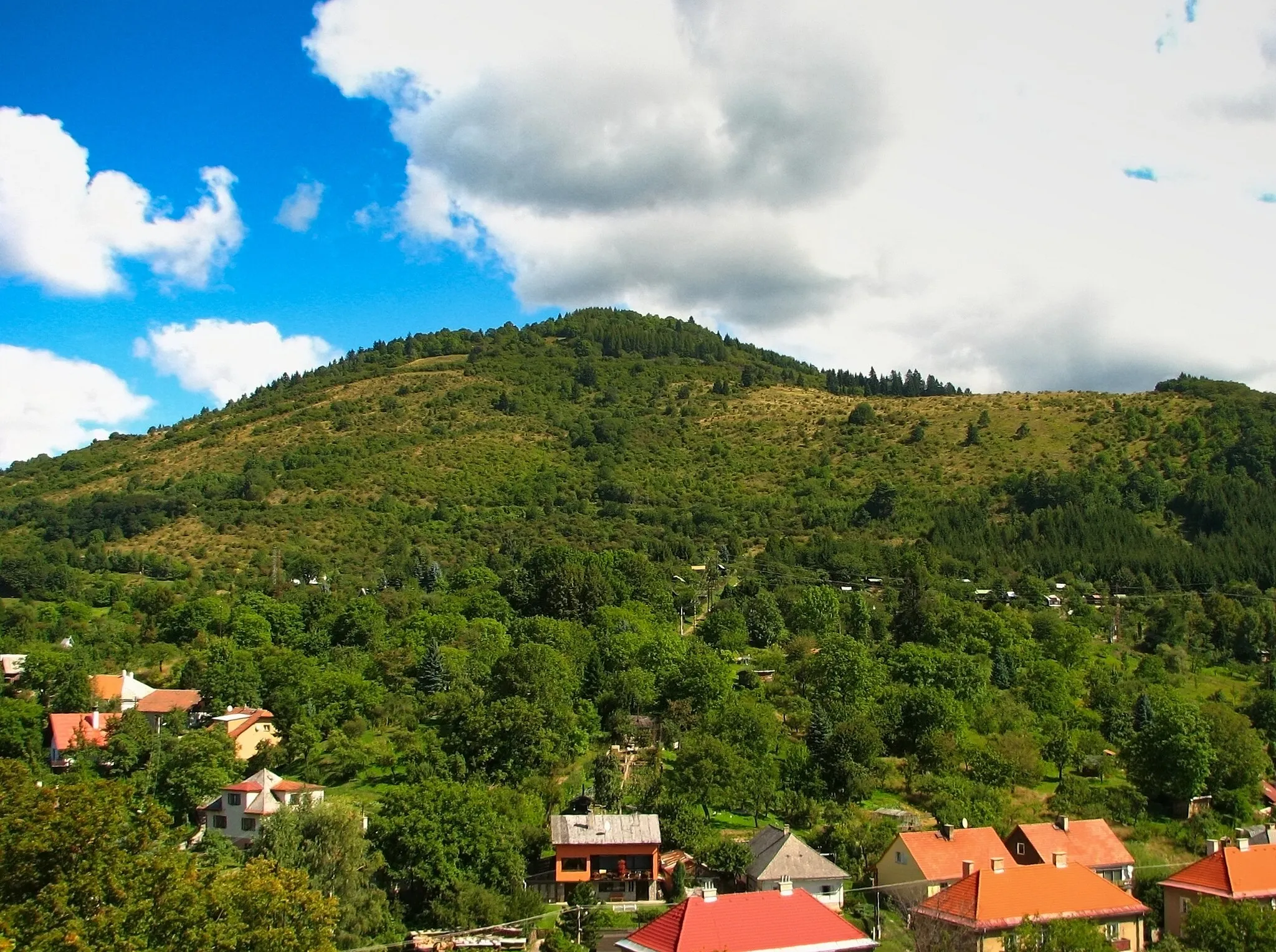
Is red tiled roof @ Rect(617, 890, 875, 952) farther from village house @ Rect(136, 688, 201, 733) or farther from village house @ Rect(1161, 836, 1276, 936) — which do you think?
village house @ Rect(136, 688, 201, 733)

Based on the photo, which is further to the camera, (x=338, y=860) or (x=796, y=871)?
(x=796, y=871)

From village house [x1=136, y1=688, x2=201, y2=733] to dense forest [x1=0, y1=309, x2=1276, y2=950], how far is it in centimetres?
120

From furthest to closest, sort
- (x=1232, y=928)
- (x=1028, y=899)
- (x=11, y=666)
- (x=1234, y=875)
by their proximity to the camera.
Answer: (x=11, y=666) < (x=1234, y=875) < (x=1028, y=899) < (x=1232, y=928)

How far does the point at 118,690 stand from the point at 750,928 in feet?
143

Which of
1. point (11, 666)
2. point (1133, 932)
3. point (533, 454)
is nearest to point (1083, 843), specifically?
point (1133, 932)

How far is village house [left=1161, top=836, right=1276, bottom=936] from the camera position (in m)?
35.4

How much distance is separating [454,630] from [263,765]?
20476 millimetres

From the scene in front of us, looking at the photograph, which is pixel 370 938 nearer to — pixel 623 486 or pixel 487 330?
pixel 623 486

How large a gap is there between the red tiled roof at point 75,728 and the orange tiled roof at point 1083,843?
40.6 m

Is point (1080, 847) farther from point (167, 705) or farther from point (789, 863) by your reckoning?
point (167, 705)

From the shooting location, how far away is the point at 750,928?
95.0ft

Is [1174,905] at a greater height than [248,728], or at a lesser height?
lesser

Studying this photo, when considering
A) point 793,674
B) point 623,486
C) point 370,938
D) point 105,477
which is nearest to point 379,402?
point 105,477

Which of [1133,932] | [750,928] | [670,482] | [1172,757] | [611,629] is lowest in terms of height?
[1133,932]
